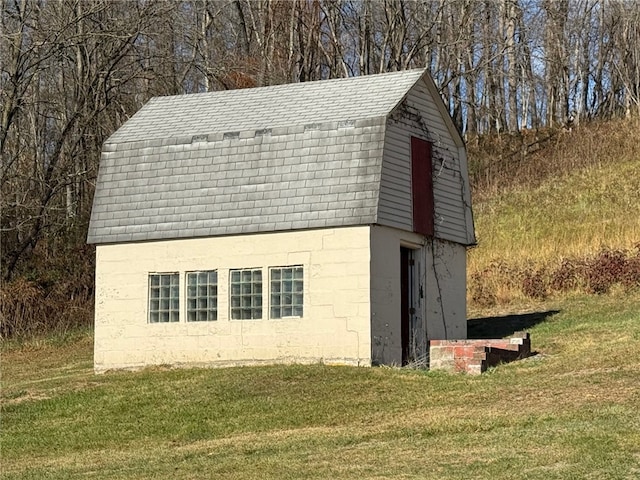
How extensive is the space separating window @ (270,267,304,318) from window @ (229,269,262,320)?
0.31 metres

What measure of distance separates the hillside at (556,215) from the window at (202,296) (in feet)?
32.0

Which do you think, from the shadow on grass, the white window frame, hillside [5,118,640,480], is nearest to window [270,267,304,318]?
the white window frame

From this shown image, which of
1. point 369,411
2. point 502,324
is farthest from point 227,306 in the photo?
point 502,324

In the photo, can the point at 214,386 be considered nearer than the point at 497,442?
No

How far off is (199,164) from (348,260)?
4.01 m

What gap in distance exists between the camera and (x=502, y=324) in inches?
1086

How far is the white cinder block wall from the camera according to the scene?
21.7 m

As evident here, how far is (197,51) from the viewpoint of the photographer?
4212 centimetres

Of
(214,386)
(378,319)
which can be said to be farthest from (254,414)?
(378,319)

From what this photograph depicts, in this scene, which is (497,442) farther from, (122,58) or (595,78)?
(595,78)

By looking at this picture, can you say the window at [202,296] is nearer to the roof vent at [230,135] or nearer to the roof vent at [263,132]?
the roof vent at [230,135]

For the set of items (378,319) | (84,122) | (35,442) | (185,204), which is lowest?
(35,442)

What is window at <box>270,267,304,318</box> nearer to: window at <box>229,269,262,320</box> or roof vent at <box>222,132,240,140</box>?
window at <box>229,269,262,320</box>

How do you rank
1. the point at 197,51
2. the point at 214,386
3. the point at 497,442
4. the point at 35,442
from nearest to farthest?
the point at 497,442 → the point at 35,442 → the point at 214,386 → the point at 197,51
